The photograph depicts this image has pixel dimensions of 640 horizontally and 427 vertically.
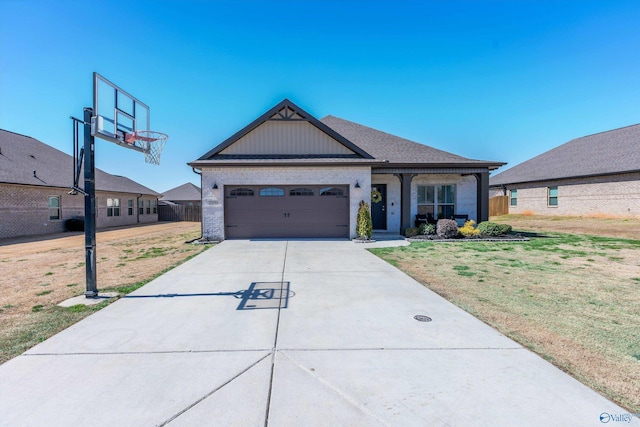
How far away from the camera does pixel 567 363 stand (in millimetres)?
3113

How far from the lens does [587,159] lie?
78.3 ft

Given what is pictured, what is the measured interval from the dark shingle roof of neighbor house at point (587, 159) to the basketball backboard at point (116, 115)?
27.4 meters

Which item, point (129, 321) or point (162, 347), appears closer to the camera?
point (162, 347)

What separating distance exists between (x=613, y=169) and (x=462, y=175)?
14381mm

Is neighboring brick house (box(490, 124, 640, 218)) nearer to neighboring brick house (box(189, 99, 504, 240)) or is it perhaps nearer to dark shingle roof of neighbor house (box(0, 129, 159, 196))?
neighboring brick house (box(189, 99, 504, 240))

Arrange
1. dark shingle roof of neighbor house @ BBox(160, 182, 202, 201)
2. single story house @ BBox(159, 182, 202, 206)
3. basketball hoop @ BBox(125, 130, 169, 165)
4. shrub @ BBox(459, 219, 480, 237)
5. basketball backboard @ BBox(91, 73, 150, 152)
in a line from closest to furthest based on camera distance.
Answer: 1. basketball backboard @ BBox(91, 73, 150, 152)
2. basketball hoop @ BBox(125, 130, 169, 165)
3. shrub @ BBox(459, 219, 480, 237)
4. single story house @ BBox(159, 182, 202, 206)
5. dark shingle roof of neighbor house @ BBox(160, 182, 202, 201)

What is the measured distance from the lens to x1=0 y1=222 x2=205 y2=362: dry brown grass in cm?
430

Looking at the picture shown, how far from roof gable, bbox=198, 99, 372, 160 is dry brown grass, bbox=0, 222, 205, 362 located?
4842 millimetres

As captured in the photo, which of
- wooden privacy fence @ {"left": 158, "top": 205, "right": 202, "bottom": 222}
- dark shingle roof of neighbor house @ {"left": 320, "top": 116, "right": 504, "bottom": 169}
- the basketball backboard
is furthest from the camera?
wooden privacy fence @ {"left": 158, "top": 205, "right": 202, "bottom": 222}

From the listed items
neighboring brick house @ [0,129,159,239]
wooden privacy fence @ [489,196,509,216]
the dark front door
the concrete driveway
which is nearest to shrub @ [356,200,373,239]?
the dark front door

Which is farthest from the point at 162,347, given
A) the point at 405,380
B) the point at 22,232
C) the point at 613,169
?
the point at 613,169

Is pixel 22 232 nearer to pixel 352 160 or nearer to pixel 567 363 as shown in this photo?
pixel 352 160

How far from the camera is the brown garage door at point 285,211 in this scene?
1313 centimetres

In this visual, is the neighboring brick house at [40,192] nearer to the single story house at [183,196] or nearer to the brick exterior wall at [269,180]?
the brick exterior wall at [269,180]
